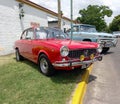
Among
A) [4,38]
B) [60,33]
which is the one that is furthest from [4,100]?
[4,38]

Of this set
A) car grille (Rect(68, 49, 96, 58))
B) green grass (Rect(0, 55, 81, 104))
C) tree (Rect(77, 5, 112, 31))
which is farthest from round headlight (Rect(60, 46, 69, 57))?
tree (Rect(77, 5, 112, 31))

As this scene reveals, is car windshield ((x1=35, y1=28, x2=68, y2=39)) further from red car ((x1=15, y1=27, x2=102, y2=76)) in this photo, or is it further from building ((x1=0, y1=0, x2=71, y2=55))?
building ((x1=0, y1=0, x2=71, y2=55))

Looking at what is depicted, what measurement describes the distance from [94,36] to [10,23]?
521 cm

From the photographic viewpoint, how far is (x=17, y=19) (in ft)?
46.4

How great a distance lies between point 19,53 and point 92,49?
155 inches

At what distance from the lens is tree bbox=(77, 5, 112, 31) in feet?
176

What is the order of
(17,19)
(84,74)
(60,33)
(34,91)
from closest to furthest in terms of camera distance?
(34,91)
(84,74)
(60,33)
(17,19)

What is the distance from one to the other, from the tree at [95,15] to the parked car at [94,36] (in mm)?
39543

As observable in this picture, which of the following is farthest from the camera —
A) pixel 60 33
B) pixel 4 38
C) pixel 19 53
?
pixel 4 38

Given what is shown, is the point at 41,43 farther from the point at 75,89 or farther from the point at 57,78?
the point at 75,89

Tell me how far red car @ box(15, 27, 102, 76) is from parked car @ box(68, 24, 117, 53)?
5.18 metres

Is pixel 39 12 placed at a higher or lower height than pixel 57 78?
higher

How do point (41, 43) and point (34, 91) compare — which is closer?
point (34, 91)

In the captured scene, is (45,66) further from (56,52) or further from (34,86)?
(34,86)
